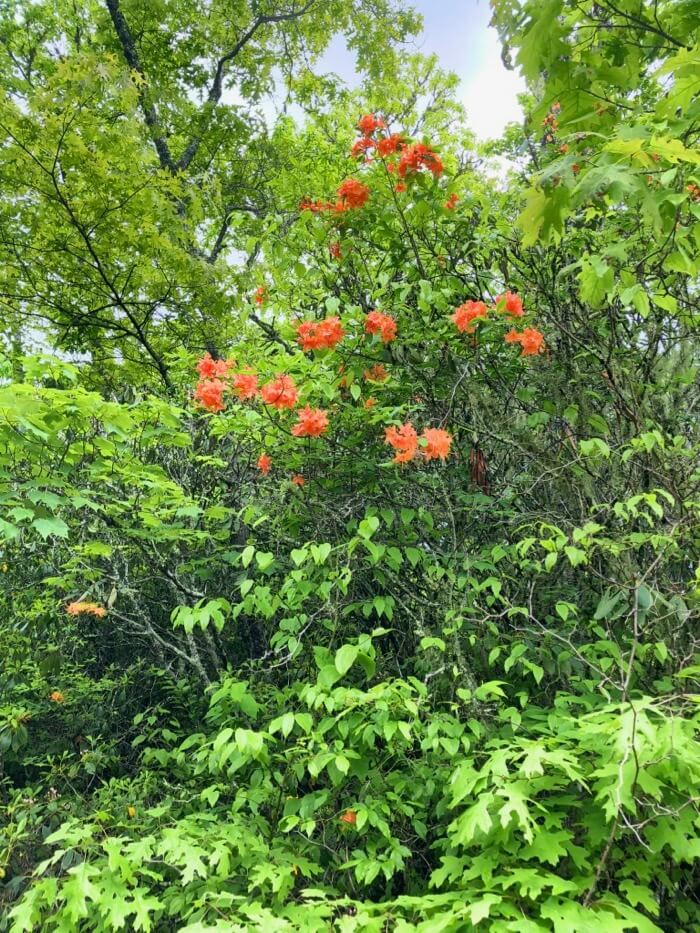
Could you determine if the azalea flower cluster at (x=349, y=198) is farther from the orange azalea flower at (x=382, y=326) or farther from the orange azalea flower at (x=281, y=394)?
the orange azalea flower at (x=281, y=394)

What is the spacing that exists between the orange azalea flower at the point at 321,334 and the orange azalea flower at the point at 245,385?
278mm

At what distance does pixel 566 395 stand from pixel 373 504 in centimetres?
108

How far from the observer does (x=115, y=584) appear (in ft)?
10.5

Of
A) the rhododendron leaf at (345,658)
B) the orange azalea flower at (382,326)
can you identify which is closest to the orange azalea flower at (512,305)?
the orange azalea flower at (382,326)

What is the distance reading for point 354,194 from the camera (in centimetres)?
269

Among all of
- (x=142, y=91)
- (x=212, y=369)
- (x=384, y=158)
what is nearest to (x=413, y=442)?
(x=212, y=369)

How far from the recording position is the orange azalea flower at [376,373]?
2.63 meters

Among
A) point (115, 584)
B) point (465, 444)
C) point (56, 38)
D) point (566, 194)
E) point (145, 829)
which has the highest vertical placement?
point (56, 38)

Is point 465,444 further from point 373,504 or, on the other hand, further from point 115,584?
point 115,584

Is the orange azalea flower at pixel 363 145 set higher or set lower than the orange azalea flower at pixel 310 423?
higher

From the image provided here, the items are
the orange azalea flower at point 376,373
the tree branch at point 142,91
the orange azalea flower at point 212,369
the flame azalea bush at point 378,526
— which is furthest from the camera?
the tree branch at point 142,91

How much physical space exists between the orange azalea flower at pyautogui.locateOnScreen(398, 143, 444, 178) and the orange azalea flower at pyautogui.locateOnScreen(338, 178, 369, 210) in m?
0.21

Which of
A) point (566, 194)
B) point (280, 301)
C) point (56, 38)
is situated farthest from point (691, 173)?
point (56, 38)

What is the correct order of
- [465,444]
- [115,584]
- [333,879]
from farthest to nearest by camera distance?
[115,584], [465,444], [333,879]
